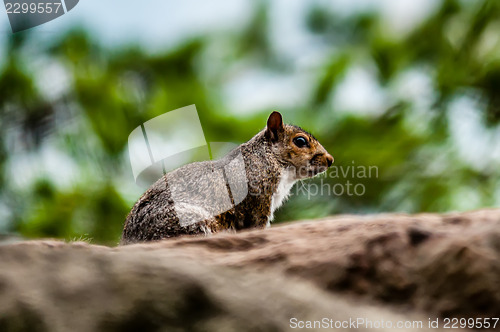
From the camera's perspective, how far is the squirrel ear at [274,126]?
3.15 m

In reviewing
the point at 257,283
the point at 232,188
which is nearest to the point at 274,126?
the point at 232,188

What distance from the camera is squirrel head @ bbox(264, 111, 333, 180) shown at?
3166mm

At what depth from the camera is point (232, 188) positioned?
2846 mm

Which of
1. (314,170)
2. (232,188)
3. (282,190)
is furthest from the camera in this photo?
(314,170)

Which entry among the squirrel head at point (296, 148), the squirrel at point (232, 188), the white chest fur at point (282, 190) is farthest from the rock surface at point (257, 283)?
the squirrel head at point (296, 148)

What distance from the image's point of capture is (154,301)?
1366 millimetres

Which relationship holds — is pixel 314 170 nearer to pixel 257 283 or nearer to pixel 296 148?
pixel 296 148

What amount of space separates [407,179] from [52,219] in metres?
2.38

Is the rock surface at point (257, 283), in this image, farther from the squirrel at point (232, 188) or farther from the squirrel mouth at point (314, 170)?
the squirrel mouth at point (314, 170)

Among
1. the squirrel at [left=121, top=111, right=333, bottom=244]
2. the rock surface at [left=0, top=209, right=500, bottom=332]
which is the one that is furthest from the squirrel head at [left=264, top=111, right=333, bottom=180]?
the rock surface at [left=0, top=209, right=500, bottom=332]

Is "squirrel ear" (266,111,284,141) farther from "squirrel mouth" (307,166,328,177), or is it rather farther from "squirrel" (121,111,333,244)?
"squirrel mouth" (307,166,328,177)

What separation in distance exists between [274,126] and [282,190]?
1.05ft

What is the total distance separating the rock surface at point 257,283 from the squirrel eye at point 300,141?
1618 millimetres

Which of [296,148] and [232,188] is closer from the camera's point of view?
[232,188]
